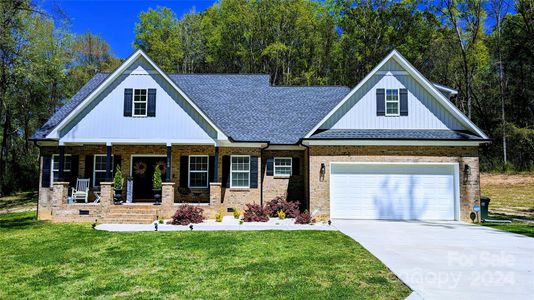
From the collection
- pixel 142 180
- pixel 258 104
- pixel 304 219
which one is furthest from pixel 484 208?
pixel 142 180

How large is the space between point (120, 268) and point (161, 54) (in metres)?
34.1

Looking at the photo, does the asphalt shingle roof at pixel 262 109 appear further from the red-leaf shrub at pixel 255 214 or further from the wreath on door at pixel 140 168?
the wreath on door at pixel 140 168

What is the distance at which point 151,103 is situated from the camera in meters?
16.1

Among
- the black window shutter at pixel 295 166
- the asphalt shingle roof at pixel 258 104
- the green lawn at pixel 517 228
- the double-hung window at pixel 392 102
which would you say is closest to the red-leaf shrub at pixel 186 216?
the asphalt shingle roof at pixel 258 104

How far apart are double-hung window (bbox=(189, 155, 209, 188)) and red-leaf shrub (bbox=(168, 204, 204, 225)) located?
2.76 meters

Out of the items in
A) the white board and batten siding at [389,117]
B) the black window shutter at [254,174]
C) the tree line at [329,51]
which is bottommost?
the black window shutter at [254,174]

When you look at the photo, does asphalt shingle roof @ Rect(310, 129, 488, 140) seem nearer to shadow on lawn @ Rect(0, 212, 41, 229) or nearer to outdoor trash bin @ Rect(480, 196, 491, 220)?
outdoor trash bin @ Rect(480, 196, 491, 220)

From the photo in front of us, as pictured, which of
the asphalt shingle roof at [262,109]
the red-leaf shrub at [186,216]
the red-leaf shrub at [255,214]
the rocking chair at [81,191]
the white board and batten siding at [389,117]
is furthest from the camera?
the rocking chair at [81,191]

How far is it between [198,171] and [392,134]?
28.9ft

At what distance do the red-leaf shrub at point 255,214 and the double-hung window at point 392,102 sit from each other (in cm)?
666

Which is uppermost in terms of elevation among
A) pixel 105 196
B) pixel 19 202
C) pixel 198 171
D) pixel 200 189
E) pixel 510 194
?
pixel 198 171

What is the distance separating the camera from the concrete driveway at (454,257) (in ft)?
20.4

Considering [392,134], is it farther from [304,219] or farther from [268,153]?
[268,153]

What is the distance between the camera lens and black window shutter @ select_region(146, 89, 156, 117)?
1611cm
